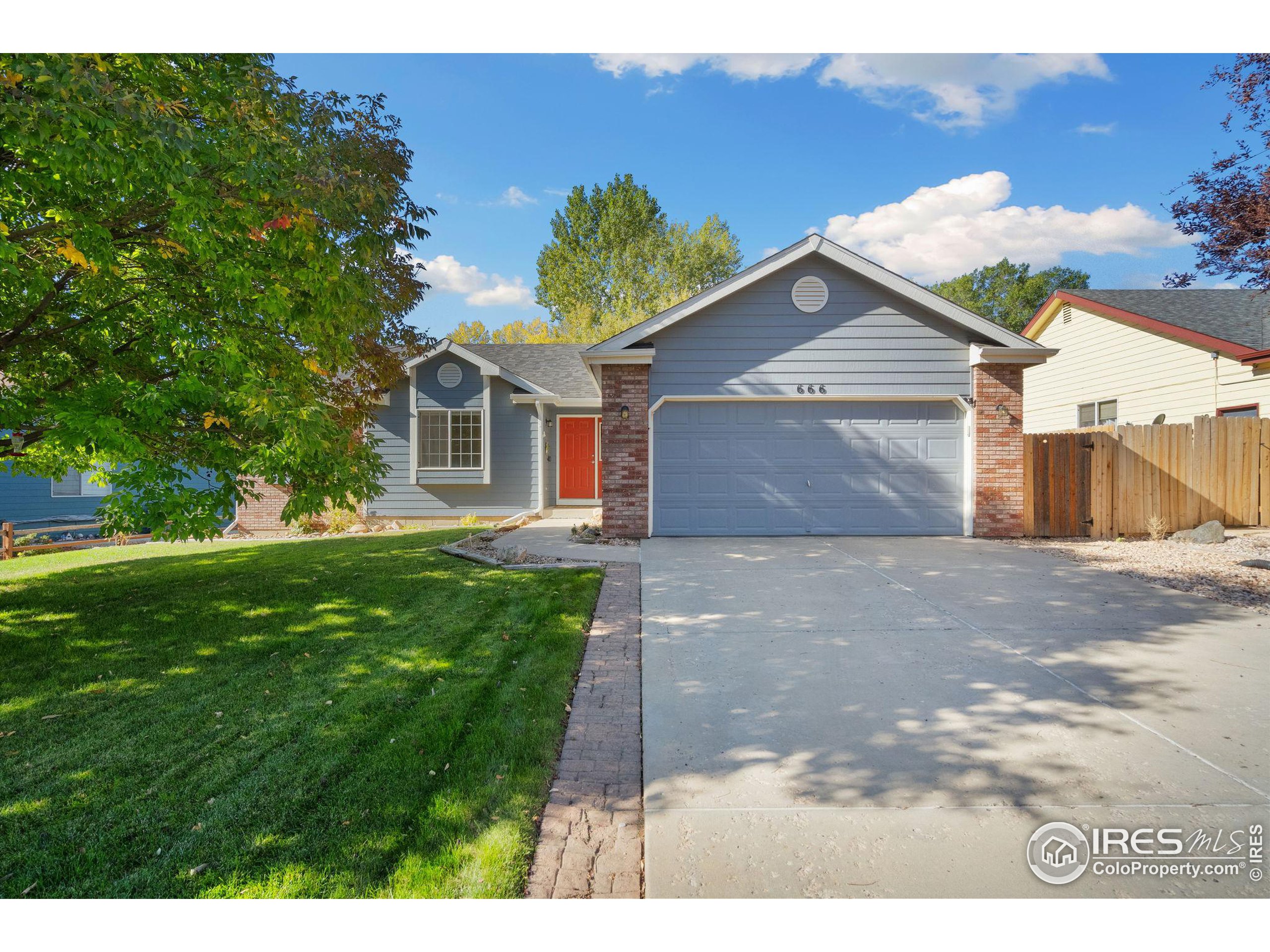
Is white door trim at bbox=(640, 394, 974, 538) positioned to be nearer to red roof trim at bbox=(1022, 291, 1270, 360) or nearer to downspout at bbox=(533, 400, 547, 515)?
downspout at bbox=(533, 400, 547, 515)

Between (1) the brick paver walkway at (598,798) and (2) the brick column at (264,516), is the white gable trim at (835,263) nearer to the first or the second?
(1) the brick paver walkway at (598,798)

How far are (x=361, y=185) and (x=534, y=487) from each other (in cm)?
991

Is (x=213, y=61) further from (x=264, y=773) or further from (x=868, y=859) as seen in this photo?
(x=868, y=859)

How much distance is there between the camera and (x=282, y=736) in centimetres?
335

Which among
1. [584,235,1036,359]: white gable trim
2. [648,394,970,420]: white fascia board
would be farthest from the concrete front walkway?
[584,235,1036,359]: white gable trim

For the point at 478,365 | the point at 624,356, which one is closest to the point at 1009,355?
the point at 624,356

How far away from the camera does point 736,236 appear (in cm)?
3388

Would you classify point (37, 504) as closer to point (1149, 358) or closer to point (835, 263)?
point (835, 263)

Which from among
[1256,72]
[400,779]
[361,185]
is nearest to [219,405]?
[361,185]

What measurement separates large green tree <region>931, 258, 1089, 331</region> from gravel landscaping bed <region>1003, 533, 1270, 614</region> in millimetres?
40529

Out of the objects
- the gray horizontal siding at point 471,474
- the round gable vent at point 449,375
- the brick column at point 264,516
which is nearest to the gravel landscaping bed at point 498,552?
the gray horizontal siding at point 471,474

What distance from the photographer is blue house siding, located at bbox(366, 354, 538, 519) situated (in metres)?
15.0

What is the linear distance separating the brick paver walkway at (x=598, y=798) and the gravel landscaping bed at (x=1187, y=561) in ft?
20.3

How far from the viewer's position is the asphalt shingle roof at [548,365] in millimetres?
15859
